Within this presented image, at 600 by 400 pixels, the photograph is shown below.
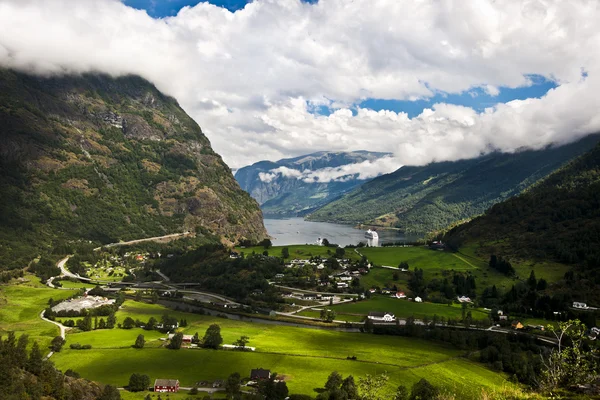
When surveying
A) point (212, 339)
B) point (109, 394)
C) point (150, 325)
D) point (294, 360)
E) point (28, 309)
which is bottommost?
point (294, 360)

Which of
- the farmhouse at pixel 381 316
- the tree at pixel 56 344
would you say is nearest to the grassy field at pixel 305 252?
the farmhouse at pixel 381 316

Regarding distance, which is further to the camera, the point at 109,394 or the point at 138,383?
the point at 138,383

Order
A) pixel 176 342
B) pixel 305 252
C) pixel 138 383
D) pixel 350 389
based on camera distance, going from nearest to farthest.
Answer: pixel 350 389, pixel 138 383, pixel 176 342, pixel 305 252

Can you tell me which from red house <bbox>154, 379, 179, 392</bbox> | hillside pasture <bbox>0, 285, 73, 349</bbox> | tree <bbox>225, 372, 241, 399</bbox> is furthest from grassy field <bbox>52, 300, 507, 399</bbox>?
tree <bbox>225, 372, 241, 399</bbox>

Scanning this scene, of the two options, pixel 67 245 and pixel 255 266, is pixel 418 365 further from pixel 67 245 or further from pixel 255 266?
pixel 67 245

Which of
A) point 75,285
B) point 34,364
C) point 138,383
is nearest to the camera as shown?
point 34,364

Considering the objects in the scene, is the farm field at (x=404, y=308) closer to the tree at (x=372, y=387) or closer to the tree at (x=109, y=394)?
the tree at (x=372, y=387)

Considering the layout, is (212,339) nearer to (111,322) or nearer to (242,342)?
(242,342)

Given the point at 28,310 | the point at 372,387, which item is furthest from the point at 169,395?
the point at 28,310

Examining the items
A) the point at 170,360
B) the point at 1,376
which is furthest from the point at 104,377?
the point at 1,376
